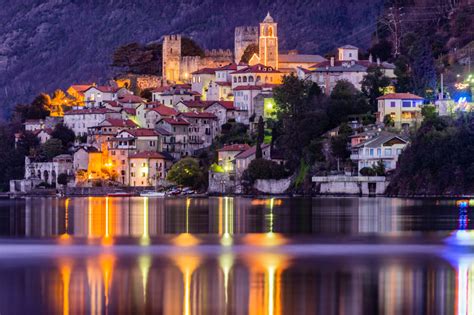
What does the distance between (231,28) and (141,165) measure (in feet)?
222

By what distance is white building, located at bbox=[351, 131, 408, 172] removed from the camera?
267ft

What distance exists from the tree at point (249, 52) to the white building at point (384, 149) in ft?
Result: 108

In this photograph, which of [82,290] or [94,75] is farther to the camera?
[94,75]

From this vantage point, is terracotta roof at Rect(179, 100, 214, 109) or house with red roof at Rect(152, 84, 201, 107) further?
house with red roof at Rect(152, 84, 201, 107)

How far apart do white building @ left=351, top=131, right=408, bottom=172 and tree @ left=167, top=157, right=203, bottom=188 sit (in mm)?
13032

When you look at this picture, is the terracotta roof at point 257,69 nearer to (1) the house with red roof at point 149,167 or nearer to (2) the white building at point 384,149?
(1) the house with red roof at point 149,167

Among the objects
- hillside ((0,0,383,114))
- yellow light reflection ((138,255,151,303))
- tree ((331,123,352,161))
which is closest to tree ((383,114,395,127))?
tree ((331,123,352,161))

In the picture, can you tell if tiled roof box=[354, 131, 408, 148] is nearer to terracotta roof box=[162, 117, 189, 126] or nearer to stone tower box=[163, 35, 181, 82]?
terracotta roof box=[162, 117, 189, 126]

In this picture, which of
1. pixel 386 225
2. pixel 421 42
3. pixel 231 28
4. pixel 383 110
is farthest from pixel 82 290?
pixel 231 28

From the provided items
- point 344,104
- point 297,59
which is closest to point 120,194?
point 344,104

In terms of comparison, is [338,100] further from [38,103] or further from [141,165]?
[38,103]

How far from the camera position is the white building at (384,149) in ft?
267

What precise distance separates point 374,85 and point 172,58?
28.3 meters

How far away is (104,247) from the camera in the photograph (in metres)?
43.6
